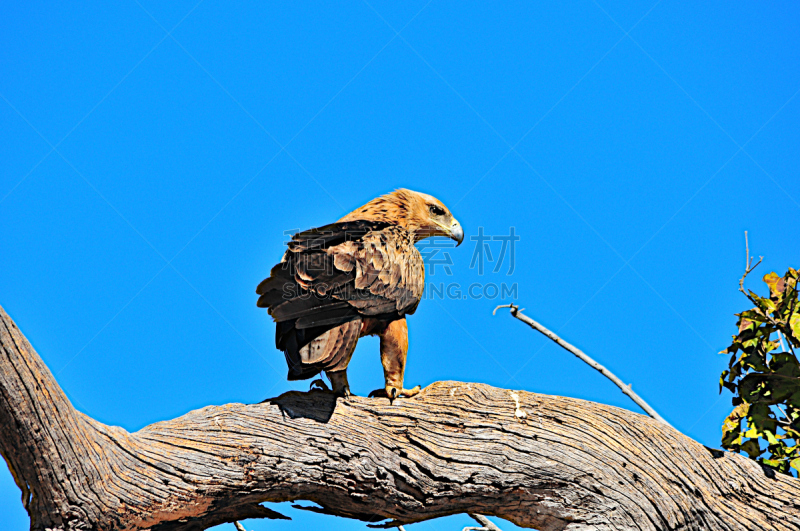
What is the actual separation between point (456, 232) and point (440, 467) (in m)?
3.32

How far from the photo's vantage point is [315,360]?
4777mm

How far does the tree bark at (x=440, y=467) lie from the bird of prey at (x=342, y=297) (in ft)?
1.26

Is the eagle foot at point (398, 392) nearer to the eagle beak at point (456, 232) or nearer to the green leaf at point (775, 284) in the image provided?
the eagle beak at point (456, 232)

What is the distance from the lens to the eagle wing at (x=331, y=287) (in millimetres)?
4887

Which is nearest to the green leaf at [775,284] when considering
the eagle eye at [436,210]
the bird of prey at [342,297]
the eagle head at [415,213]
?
the bird of prey at [342,297]

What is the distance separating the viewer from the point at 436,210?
23.8 feet

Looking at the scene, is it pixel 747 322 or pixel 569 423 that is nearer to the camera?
pixel 569 423

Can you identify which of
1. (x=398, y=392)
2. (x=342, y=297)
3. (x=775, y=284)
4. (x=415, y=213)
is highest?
(x=415, y=213)

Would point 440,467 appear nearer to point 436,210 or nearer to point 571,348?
point 571,348

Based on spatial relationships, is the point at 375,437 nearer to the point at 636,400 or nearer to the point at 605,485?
the point at 605,485

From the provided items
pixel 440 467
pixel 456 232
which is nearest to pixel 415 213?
pixel 456 232

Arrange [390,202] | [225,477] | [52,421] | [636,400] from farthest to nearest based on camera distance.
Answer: [390,202] < [636,400] < [225,477] < [52,421]

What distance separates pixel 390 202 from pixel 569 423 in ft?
10.3

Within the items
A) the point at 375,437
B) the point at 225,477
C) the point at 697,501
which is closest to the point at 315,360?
the point at 375,437
